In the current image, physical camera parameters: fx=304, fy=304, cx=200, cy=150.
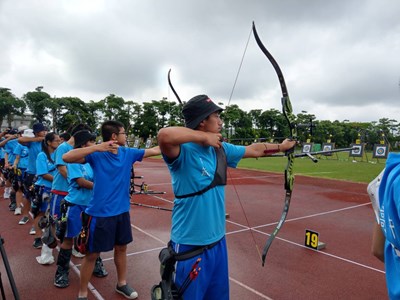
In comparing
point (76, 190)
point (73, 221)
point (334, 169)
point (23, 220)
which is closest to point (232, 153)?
point (76, 190)

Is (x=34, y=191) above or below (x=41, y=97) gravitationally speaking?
below

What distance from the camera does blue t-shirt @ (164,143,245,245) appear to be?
6.88 feet

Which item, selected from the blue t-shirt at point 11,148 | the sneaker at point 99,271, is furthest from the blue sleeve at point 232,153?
the blue t-shirt at point 11,148

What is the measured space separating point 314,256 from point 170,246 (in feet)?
10.6

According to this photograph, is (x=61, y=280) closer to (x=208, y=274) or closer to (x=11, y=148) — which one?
(x=208, y=274)

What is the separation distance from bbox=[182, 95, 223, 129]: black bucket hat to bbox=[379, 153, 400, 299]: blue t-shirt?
1.28m

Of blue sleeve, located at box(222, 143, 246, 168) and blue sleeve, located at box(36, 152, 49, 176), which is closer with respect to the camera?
blue sleeve, located at box(222, 143, 246, 168)

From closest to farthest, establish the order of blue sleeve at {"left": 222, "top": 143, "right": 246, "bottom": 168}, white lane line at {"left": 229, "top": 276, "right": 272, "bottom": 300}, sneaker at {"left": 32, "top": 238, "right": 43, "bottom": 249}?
1. blue sleeve at {"left": 222, "top": 143, "right": 246, "bottom": 168}
2. white lane line at {"left": 229, "top": 276, "right": 272, "bottom": 300}
3. sneaker at {"left": 32, "top": 238, "right": 43, "bottom": 249}

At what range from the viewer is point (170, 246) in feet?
7.22

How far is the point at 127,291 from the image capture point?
333 cm

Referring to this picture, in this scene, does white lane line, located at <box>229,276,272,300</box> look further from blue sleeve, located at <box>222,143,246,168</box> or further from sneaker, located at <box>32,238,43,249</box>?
sneaker, located at <box>32,238,43,249</box>

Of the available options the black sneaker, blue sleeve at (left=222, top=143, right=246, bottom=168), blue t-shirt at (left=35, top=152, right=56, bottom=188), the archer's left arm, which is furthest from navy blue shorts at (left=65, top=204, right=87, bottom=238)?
the archer's left arm

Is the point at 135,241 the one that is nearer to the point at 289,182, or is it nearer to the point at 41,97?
the point at 289,182

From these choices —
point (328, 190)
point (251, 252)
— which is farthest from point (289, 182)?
point (328, 190)
